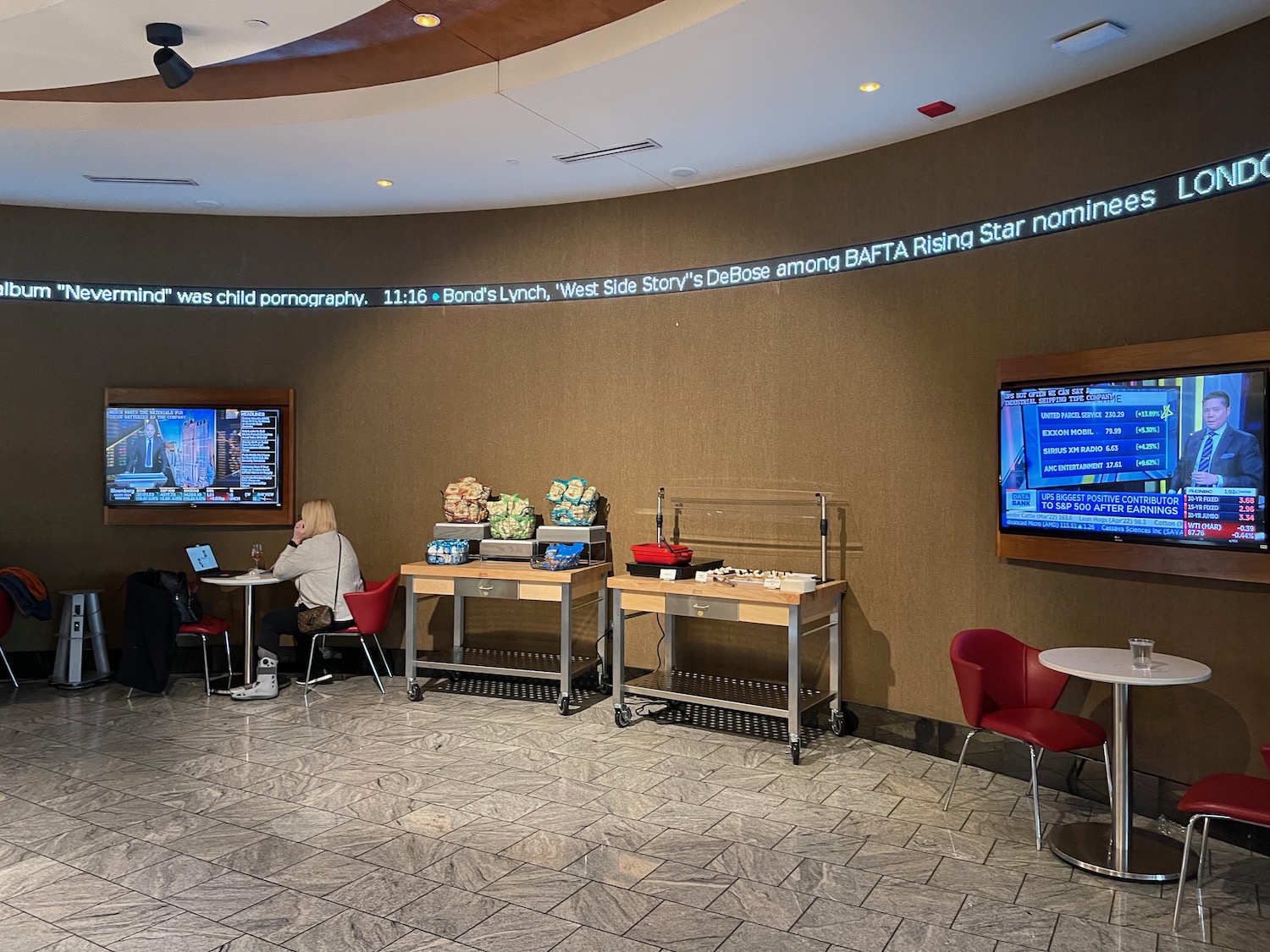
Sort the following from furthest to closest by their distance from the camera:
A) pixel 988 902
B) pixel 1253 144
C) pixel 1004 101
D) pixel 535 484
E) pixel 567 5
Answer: pixel 535 484 → pixel 1004 101 → pixel 567 5 → pixel 1253 144 → pixel 988 902

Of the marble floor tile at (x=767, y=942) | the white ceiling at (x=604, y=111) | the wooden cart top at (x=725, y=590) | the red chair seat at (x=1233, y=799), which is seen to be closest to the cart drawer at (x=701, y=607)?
the wooden cart top at (x=725, y=590)

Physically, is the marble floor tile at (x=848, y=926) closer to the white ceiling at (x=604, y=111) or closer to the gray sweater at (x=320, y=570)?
the white ceiling at (x=604, y=111)

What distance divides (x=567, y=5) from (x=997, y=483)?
3.01 metres

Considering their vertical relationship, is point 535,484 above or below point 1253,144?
below

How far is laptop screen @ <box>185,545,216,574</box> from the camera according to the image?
6309 mm

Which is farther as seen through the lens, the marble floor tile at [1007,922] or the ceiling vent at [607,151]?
the ceiling vent at [607,151]

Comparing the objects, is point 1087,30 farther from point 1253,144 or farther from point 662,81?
point 662,81

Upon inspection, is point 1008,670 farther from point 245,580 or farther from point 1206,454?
point 245,580

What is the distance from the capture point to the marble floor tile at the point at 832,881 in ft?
11.3

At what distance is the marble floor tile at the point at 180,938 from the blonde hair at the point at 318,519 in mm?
3403

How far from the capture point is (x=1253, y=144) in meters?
3.81

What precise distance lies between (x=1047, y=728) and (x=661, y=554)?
2311 millimetres

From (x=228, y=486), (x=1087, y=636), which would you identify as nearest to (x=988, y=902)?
(x=1087, y=636)

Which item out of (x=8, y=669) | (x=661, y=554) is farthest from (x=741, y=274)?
(x=8, y=669)
